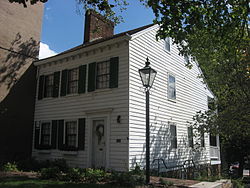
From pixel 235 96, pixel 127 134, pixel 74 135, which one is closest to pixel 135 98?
pixel 127 134

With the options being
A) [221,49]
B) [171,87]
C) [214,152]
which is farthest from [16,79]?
[214,152]

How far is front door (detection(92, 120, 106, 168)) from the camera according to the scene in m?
12.2

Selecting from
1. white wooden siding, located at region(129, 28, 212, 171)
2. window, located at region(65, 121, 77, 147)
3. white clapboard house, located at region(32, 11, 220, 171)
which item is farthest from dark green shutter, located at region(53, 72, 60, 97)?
white wooden siding, located at region(129, 28, 212, 171)

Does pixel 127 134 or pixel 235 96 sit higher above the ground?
pixel 235 96

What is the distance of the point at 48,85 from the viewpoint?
15.6m

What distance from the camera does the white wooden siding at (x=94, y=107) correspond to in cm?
1143

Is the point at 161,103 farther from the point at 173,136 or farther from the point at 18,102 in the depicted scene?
the point at 18,102

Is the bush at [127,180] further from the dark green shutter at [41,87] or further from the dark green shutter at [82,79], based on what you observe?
the dark green shutter at [41,87]

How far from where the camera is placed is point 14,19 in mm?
15164

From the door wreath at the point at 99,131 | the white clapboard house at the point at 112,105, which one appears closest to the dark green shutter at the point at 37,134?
the white clapboard house at the point at 112,105

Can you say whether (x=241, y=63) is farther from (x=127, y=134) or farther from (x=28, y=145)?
(x=28, y=145)

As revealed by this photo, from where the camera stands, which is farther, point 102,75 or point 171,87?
point 171,87

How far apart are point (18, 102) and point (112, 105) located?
6.24 meters

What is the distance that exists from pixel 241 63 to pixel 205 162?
8990 millimetres
